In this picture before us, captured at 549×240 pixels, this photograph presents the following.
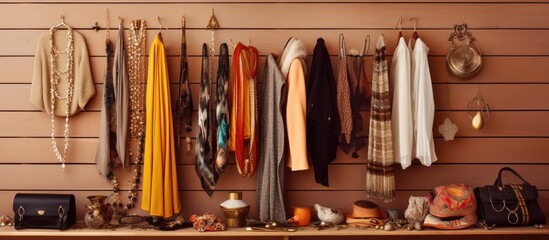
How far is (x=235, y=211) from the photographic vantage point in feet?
9.80

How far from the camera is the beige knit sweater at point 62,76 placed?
124 inches

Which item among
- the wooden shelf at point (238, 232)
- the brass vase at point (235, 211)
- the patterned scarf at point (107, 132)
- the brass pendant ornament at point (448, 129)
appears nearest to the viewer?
the wooden shelf at point (238, 232)

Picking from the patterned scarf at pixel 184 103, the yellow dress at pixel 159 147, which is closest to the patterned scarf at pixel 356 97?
the patterned scarf at pixel 184 103

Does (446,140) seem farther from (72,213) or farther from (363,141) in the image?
(72,213)

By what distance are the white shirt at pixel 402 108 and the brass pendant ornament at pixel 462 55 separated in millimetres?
310

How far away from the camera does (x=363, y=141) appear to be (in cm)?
321

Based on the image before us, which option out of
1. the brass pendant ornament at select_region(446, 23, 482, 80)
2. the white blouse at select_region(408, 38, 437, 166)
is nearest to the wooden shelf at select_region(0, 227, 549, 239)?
the white blouse at select_region(408, 38, 437, 166)

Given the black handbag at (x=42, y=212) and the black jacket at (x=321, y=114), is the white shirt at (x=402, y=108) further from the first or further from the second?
the black handbag at (x=42, y=212)

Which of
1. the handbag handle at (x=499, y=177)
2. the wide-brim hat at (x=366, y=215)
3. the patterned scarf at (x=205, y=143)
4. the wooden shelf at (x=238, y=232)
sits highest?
the patterned scarf at (x=205, y=143)

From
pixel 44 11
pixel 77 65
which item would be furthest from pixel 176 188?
pixel 44 11

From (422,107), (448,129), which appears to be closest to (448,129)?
(448,129)

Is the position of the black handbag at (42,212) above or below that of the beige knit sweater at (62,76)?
below

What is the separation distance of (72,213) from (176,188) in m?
0.59

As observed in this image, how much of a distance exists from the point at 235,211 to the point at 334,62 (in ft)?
3.52
